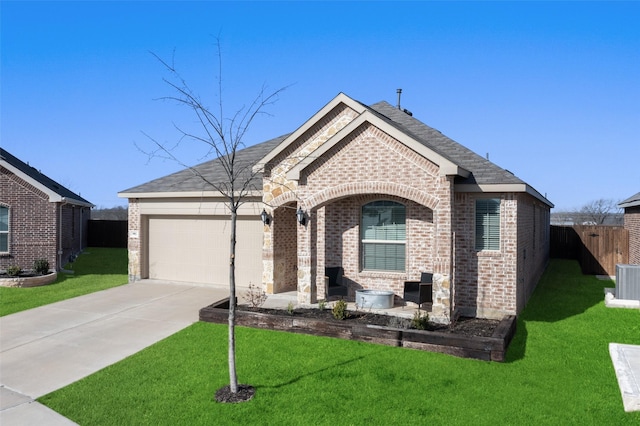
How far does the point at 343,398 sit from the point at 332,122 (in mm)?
8326

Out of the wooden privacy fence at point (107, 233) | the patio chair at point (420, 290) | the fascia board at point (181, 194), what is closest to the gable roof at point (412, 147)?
the fascia board at point (181, 194)

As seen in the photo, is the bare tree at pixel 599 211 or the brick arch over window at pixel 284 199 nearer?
the brick arch over window at pixel 284 199

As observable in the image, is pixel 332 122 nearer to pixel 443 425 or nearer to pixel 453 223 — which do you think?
pixel 453 223

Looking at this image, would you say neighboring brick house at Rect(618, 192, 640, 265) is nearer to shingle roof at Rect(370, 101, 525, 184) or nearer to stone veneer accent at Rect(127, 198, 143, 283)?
shingle roof at Rect(370, 101, 525, 184)

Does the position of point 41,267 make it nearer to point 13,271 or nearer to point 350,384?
point 13,271

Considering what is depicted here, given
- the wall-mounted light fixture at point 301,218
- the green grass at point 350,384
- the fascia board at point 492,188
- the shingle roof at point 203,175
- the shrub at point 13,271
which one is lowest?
the green grass at point 350,384

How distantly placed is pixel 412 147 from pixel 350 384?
5358 millimetres

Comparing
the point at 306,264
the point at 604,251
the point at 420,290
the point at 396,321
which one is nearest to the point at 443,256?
the point at 420,290

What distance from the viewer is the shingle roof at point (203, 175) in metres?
15.4

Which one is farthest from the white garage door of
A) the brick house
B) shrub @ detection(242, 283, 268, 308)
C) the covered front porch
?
the covered front porch

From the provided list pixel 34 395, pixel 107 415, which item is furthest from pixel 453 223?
pixel 34 395

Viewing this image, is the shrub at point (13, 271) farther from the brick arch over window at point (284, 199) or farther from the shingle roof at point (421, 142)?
the brick arch over window at point (284, 199)

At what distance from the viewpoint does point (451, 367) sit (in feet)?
25.3

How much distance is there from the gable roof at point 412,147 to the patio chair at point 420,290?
7.88ft
